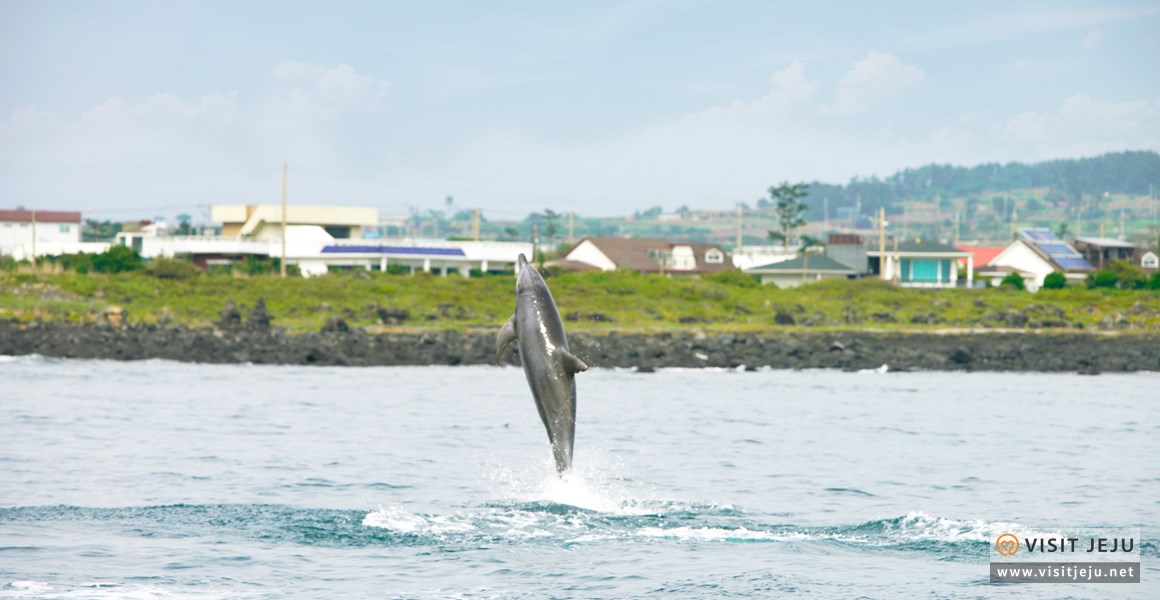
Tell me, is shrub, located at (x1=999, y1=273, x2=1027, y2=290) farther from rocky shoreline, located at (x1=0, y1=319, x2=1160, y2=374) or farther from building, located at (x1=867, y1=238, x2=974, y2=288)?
rocky shoreline, located at (x1=0, y1=319, x2=1160, y2=374)

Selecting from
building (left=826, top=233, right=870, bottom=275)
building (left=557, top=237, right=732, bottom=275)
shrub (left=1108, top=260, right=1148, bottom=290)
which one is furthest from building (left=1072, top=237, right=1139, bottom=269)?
building (left=557, top=237, right=732, bottom=275)

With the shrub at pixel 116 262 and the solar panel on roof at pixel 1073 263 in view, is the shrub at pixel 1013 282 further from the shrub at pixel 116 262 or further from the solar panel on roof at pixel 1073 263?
the shrub at pixel 116 262

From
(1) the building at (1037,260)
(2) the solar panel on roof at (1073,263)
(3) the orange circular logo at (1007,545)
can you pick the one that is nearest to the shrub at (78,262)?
(1) the building at (1037,260)

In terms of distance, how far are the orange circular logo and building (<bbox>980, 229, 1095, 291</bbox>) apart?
293 feet

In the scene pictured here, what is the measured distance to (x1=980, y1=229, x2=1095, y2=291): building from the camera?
106625 millimetres

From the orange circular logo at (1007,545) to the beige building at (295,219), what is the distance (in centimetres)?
7963

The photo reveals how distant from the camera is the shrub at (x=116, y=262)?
247 ft

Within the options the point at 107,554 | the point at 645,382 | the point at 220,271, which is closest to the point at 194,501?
the point at 107,554

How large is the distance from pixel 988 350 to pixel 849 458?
30.0 meters

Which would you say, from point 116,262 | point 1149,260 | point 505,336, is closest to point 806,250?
point 1149,260

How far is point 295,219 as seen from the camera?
9538cm

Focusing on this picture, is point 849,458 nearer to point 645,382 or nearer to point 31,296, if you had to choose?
point 645,382

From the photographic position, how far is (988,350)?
184ft

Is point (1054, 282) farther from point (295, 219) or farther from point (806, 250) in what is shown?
point (295, 219)
